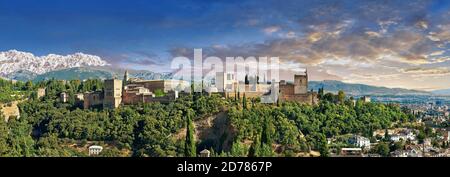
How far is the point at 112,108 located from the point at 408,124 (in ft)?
29.6

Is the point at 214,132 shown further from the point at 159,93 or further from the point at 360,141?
the point at 360,141

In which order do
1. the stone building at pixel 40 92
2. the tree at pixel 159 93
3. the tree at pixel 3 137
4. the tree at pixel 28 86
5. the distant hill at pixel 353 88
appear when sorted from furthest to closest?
the tree at pixel 28 86 → the stone building at pixel 40 92 → the tree at pixel 159 93 → the distant hill at pixel 353 88 → the tree at pixel 3 137

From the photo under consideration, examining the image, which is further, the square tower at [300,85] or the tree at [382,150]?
the square tower at [300,85]

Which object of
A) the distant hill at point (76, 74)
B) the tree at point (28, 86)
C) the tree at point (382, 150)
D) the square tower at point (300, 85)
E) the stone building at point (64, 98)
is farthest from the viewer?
the tree at point (28, 86)

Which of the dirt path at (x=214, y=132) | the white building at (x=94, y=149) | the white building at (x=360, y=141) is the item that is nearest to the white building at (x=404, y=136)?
the white building at (x=360, y=141)

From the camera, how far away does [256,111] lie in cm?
1273

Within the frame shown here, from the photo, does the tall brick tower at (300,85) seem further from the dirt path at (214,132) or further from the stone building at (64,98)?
the stone building at (64,98)

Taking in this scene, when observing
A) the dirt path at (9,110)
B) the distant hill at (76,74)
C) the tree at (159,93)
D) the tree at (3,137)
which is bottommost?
the tree at (3,137)

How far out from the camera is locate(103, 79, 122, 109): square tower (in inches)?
569

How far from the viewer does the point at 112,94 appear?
47.9 ft

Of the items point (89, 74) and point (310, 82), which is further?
point (89, 74)

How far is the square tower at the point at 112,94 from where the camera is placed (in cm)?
1445

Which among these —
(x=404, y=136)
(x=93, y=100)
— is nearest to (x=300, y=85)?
(x=404, y=136)
